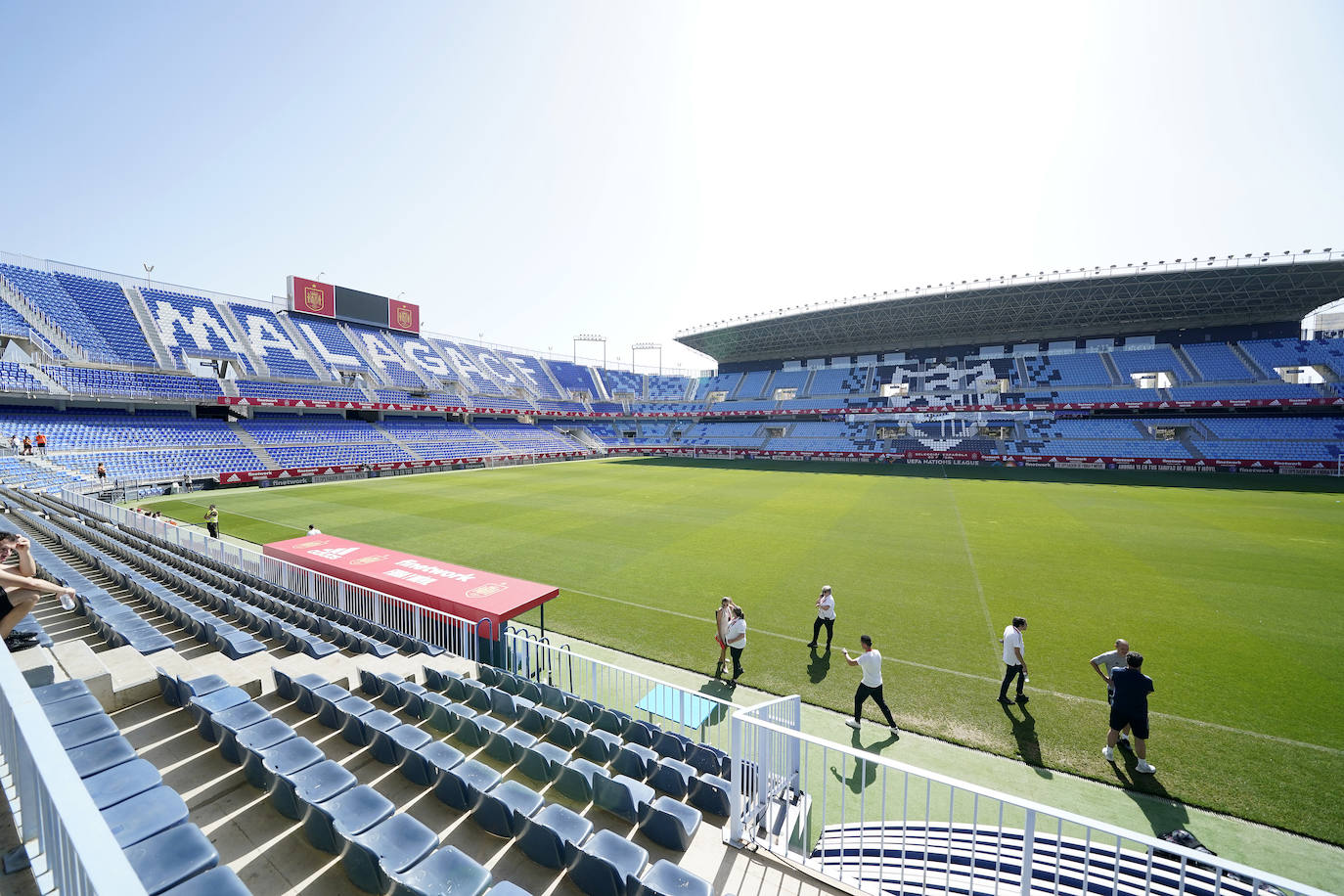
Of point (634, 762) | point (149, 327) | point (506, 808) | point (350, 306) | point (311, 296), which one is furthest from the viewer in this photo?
point (350, 306)

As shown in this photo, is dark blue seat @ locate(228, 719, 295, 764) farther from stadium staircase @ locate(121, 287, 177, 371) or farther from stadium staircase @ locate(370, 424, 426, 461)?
stadium staircase @ locate(121, 287, 177, 371)

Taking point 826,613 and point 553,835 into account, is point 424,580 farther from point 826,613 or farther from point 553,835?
point 826,613

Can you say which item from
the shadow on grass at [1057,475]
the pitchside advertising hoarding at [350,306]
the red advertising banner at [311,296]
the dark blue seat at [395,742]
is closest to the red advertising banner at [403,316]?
the pitchside advertising hoarding at [350,306]

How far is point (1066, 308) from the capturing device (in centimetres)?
4594

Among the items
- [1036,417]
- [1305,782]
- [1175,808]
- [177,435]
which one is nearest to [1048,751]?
[1175,808]

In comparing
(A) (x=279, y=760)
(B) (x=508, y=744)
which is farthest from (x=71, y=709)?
(B) (x=508, y=744)

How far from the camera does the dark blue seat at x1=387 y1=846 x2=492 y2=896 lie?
305cm

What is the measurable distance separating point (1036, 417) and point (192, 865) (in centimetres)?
5954

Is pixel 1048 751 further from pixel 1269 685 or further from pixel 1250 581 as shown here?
pixel 1250 581

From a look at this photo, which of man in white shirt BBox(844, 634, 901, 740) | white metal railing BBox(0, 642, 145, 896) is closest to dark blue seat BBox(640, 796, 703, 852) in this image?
white metal railing BBox(0, 642, 145, 896)

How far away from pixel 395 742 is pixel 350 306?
2393 inches

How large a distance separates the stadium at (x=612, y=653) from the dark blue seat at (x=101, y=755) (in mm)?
41

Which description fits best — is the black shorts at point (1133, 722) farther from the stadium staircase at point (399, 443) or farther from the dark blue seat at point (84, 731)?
the stadium staircase at point (399, 443)

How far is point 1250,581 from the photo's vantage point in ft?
44.2
